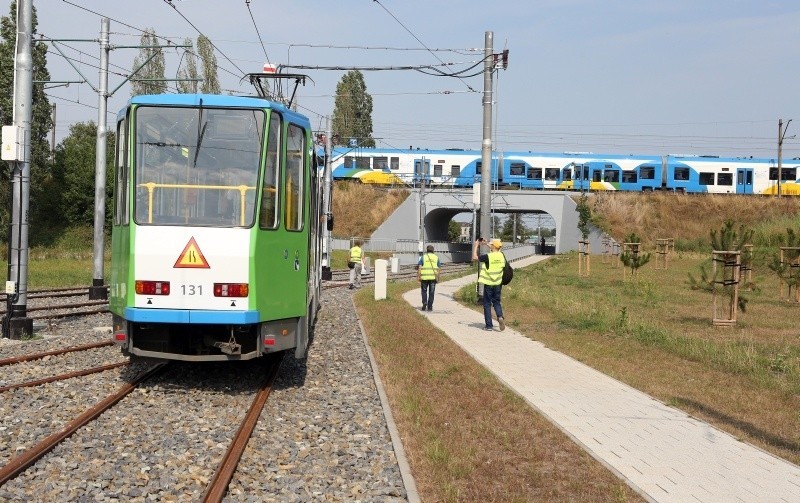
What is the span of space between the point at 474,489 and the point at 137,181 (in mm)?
5492

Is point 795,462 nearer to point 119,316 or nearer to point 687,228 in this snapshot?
point 119,316

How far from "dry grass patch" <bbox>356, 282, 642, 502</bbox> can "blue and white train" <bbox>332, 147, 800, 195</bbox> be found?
51.9m

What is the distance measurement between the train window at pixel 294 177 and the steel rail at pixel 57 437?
8.51 ft

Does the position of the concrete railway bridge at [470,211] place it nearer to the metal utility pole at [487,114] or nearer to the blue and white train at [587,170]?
the blue and white train at [587,170]

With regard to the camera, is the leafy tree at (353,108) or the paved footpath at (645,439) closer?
the paved footpath at (645,439)

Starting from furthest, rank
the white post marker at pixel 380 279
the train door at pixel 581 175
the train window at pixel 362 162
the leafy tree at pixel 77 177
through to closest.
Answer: the train window at pixel 362 162
the train door at pixel 581 175
the leafy tree at pixel 77 177
the white post marker at pixel 380 279

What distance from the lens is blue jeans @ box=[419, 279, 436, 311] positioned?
22.1 meters

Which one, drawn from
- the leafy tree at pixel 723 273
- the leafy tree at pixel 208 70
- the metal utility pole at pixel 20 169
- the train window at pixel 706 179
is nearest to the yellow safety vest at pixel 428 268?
the leafy tree at pixel 723 273

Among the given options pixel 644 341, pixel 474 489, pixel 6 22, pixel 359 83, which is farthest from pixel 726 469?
pixel 359 83

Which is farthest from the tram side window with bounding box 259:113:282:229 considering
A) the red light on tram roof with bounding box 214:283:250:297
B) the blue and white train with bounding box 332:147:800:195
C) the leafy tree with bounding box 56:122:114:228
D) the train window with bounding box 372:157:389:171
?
the train window with bounding box 372:157:389:171

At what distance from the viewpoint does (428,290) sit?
2259 centimetres

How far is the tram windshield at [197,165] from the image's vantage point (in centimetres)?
979

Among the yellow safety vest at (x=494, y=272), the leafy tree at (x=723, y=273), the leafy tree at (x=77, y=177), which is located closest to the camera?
the yellow safety vest at (x=494, y=272)

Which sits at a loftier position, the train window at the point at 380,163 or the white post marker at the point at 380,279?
the train window at the point at 380,163
